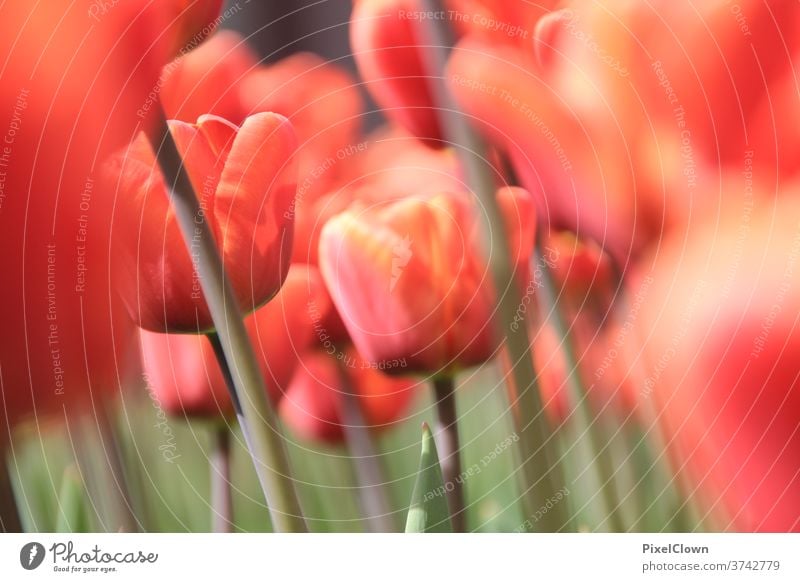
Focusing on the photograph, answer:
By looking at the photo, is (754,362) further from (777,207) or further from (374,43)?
(374,43)

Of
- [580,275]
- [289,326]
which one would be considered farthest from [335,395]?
[580,275]

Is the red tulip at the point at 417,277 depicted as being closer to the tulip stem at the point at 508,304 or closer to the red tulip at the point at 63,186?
the tulip stem at the point at 508,304

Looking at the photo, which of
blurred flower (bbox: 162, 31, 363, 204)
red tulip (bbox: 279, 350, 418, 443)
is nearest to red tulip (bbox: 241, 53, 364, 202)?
blurred flower (bbox: 162, 31, 363, 204)

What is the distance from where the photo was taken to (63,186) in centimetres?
47

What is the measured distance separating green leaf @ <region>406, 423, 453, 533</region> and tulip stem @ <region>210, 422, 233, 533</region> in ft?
0.34

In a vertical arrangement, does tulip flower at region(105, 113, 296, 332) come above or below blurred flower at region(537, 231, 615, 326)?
above

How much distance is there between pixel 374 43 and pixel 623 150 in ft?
0.50

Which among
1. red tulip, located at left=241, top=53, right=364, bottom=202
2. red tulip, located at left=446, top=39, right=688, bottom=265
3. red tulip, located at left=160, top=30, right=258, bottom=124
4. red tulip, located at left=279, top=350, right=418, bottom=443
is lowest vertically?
red tulip, located at left=279, top=350, right=418, bottom=443

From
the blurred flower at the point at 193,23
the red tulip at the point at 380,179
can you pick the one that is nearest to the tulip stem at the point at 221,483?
the red tulip at the point at 380,179

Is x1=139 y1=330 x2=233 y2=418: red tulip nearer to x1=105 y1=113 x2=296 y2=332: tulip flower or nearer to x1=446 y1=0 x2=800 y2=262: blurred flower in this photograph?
x1=105 y1=113 x2=296 y2=332: tulip flower

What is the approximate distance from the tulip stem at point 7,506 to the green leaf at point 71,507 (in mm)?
24
